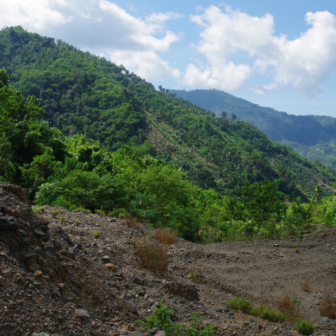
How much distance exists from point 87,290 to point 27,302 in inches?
49.5

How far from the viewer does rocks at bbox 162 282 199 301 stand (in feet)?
18.8

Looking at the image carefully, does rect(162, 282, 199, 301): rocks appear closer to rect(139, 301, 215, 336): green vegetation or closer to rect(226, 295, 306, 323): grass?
rect(226, 295, 306, 323): grass

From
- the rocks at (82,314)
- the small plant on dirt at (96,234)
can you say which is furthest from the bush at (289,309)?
the small plant on dirt at (96,234)

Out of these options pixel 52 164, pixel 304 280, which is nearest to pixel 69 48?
pixel 52 164

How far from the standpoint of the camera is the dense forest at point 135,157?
1451cm

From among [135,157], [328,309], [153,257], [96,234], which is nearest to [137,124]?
[135,157]

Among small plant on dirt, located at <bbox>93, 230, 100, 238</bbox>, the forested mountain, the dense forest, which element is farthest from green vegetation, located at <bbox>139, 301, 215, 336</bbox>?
the forested mountain

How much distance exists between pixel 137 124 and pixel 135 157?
→ 60810 mm

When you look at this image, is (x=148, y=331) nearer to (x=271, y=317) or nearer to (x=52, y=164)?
(x=271, y=317)

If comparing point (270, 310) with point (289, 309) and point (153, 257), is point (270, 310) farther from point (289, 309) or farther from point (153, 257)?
point (153, 257)

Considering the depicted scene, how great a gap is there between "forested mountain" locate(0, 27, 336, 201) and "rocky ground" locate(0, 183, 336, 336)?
57.4 meters

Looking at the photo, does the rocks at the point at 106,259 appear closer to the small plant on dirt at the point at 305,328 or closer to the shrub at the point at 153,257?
the shrub at the point at 153,257

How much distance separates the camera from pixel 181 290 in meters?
5.87

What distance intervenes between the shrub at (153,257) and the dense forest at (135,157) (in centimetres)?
441
